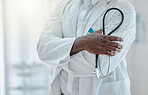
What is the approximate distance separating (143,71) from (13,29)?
1.61 metres

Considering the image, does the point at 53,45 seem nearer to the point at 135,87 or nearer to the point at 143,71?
the point at 143,71

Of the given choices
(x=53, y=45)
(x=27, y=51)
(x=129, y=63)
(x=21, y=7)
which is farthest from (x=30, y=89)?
(x=53, y=45)

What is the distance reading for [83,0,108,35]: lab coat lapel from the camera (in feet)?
3.31

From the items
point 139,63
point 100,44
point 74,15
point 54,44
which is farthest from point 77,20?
point 139,63

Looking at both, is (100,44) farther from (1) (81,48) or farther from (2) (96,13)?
(2) (96,13)

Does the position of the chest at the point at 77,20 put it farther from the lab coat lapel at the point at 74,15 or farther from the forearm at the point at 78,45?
the forearm at the point at 78,45

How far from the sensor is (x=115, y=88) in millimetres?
1060

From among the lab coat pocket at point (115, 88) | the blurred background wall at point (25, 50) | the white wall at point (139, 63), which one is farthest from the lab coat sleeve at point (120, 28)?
the blurred background wall at point (25, 50)

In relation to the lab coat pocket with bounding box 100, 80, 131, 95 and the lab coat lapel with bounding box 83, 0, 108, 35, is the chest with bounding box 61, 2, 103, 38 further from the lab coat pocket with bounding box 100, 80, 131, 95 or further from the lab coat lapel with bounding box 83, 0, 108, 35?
the lab coat pocket with bounding box 100, 80, 131, 95

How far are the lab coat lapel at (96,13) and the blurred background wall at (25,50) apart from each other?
1367 mm

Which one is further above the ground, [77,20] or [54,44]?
[77,20]

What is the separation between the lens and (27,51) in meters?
2.40

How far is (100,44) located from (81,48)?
12cm

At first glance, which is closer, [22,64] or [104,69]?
[104,69]
